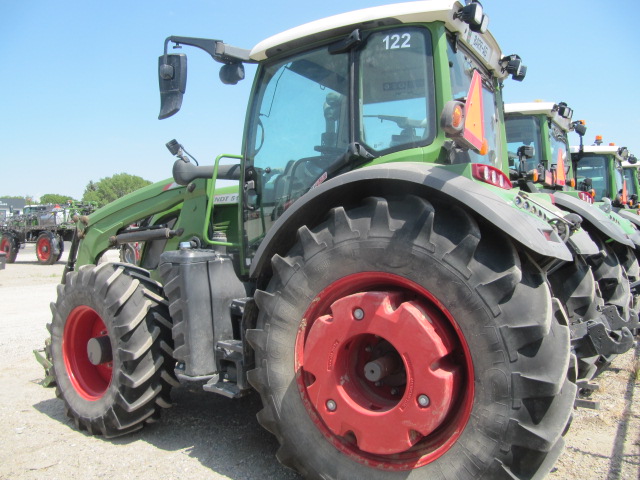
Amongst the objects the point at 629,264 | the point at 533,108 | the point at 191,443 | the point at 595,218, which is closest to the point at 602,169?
the point at 533,108

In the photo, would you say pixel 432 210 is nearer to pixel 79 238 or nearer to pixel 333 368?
pixel 333 368

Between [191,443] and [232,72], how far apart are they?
2.45 metres

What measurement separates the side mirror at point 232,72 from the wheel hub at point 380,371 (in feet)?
6.19

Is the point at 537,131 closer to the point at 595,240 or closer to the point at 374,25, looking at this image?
the point at 595,240

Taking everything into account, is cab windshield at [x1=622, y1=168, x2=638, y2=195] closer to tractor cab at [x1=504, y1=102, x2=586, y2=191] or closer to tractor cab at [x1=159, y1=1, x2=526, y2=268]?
tractor cab at [x1=504, y1=102, x2=586, y2=191]

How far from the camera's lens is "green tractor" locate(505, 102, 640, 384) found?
3.70 metres

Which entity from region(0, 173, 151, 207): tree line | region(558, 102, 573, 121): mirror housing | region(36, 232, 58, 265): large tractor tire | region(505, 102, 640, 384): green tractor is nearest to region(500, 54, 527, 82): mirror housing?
region(505, 102, 640, 384): green tractor

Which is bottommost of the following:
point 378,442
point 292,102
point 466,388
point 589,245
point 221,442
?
point 221,442

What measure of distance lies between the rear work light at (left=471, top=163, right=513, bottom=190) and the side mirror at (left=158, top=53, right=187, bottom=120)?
180 centimetres

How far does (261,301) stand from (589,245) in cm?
268

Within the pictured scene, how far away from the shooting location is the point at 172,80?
10.4 feet

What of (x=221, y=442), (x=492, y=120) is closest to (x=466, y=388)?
(x=221, y=442)

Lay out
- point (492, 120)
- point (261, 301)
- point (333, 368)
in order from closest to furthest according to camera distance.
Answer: point (333, 368)
point (261, 301)
point (492, 120)

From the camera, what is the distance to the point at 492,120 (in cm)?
379
